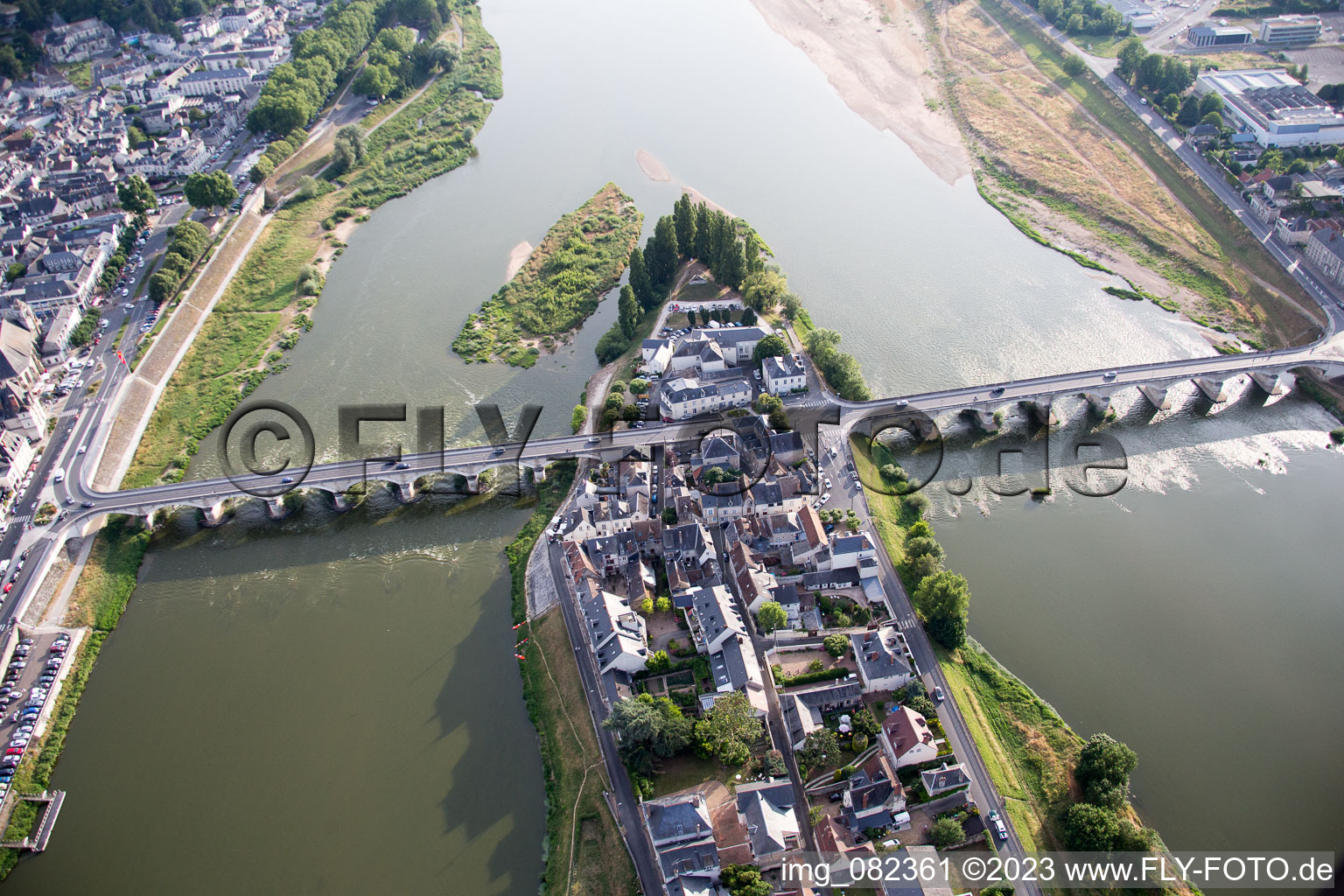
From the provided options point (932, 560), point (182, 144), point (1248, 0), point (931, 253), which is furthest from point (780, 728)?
point (1248, 0)

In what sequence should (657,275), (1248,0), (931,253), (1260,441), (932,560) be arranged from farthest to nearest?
(1248,0)
(931,253)
(657,275)
(1260,441)
(932,560)

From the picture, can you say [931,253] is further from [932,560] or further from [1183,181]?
[932,560]

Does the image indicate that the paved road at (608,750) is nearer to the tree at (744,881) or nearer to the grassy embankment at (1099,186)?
the tree at (744,881)

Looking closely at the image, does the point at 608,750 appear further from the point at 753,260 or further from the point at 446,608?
the point at 753,260

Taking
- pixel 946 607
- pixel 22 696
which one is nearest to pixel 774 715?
pixel 946 607

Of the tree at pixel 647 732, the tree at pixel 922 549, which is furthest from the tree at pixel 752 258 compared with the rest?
the tree at pixel 647 732
